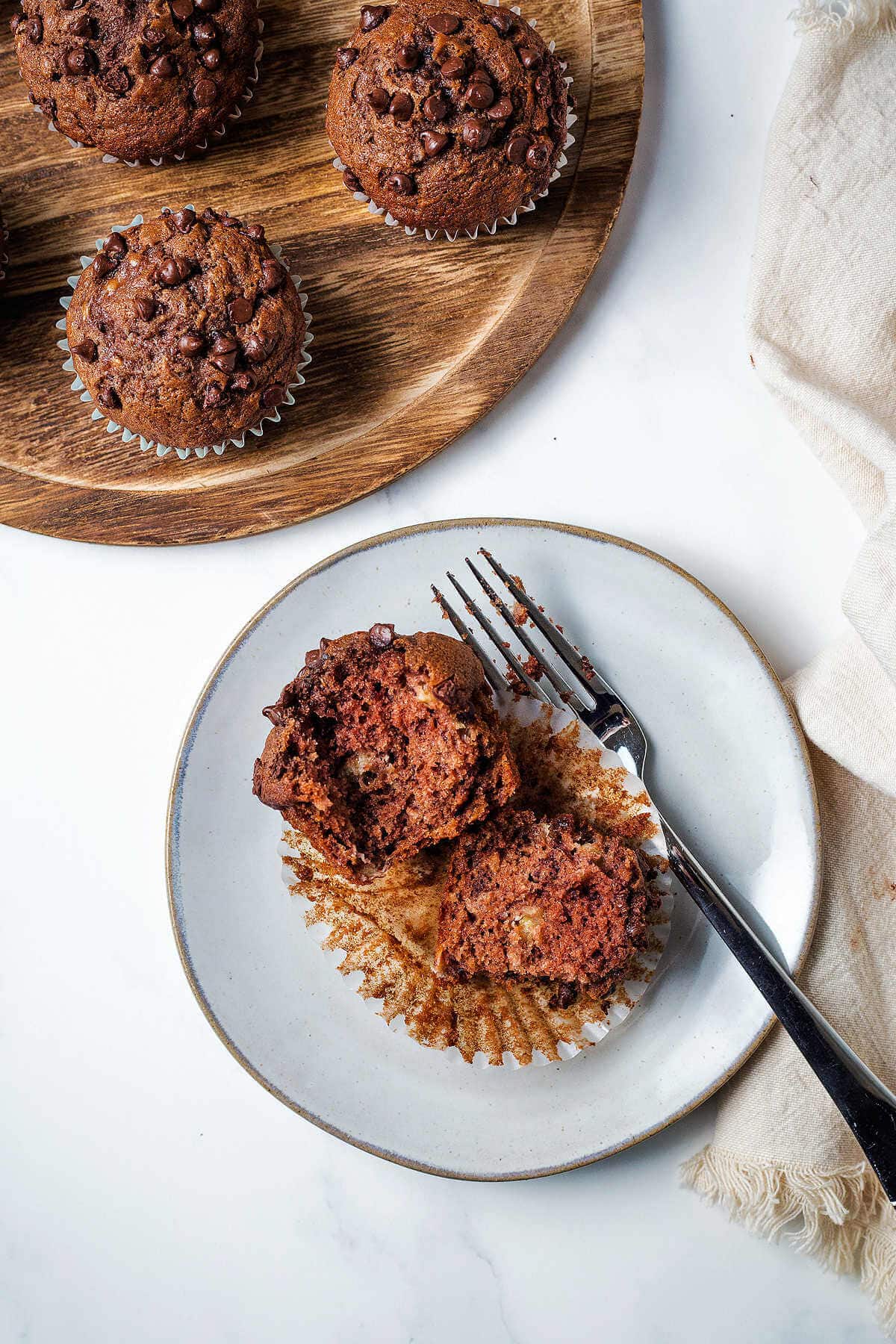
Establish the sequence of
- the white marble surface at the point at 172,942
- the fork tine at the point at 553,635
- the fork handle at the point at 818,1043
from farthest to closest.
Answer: the white marble surface at the point at 172,942 → the fork tine at the point at 553,635 → the fork handle at the point at 818,1043

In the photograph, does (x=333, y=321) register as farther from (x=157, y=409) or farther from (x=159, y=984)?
(x=159, y=984)

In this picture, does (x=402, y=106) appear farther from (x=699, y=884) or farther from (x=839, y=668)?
(x=699, y=884)

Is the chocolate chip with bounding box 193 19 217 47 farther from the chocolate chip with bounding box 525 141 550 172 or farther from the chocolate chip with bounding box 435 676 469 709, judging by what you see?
the chocolate chip with bounding box 435 676 469 709

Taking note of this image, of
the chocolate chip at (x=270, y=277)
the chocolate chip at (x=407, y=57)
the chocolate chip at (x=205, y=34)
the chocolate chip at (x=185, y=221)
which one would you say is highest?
the chocolate chip at (x=407, y=57)

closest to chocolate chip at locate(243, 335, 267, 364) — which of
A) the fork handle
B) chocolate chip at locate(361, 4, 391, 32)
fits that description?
chocolate chip at locate(361, 4, 391, 32)

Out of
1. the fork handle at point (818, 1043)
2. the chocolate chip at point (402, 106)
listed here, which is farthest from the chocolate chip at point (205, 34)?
the fork handle at point (818, 1043)

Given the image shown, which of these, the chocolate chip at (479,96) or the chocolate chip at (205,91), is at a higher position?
the chocolate chip at (479,96)

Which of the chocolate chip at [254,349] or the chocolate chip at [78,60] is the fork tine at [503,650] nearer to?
the chocolate chip at [254,349]
